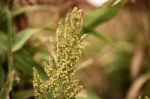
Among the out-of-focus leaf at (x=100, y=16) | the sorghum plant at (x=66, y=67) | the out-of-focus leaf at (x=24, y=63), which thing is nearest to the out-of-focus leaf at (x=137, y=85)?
the out-of-focus leaf at (x=100, y=16)

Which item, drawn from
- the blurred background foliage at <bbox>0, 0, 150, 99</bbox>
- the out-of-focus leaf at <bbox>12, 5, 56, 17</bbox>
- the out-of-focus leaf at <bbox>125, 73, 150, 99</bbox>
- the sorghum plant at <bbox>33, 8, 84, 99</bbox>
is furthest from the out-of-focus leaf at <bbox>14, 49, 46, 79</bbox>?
the out-of-focus leaf at <bbox>125, 73, 150, 99</bbox>

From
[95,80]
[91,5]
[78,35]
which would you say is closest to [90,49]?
[95,80]

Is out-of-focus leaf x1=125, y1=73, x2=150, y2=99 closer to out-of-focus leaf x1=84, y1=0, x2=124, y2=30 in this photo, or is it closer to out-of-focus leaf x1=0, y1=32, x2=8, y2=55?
out-of-focus leaf x1=84, y1=0, x2=124, y2=30

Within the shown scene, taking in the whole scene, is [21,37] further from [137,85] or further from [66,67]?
[137,85]

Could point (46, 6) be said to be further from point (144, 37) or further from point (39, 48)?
point (144, 37)

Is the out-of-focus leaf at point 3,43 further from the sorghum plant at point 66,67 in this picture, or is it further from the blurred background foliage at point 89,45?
the sorghum plant at point 66,67
